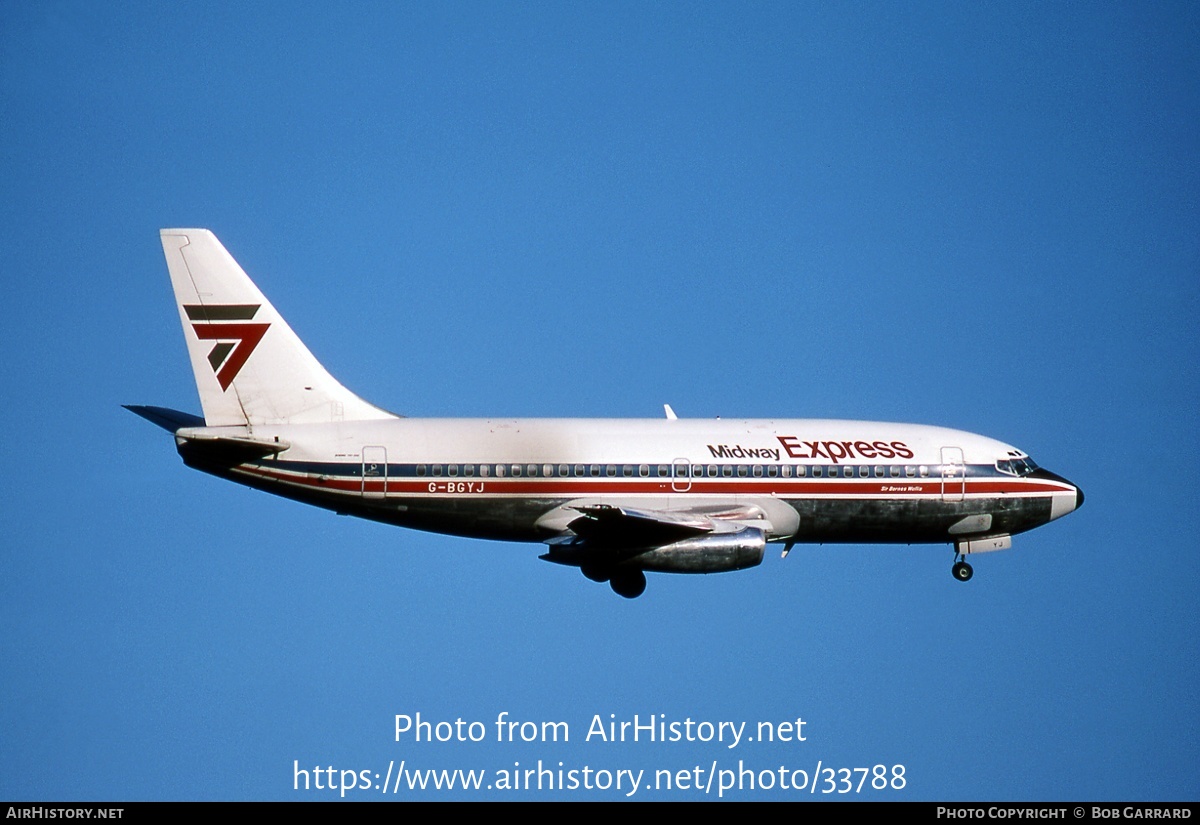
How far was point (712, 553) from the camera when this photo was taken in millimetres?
52781

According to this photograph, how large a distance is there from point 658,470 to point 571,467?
299 cm

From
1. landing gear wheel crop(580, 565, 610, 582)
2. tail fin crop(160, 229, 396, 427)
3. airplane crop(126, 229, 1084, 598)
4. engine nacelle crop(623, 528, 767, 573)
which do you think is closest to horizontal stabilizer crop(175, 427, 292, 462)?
airplane crop(126, 229, 1084, 598)

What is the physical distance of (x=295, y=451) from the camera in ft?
180

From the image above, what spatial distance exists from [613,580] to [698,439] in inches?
228

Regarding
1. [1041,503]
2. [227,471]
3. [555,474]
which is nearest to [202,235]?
[227,471]

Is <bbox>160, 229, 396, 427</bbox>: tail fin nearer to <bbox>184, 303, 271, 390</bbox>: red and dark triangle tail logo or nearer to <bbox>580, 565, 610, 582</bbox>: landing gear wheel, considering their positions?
<bbox>184, 303, 271, 390</bbox>: red and dark triangle tail logo

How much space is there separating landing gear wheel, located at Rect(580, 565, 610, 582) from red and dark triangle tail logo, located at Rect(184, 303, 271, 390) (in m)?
13.9

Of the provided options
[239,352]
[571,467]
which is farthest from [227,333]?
[571,467]

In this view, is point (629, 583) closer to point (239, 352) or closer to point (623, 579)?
point (623, 579)

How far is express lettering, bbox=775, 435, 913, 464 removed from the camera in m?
56.4
